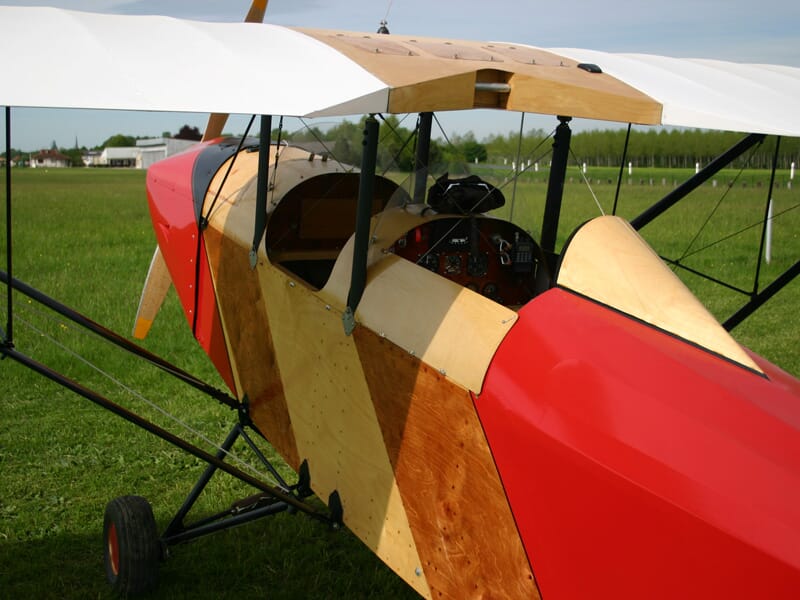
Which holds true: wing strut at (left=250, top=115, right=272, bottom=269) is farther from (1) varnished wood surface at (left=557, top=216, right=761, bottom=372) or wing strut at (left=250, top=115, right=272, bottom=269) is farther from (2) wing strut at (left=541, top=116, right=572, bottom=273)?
(1) varnished wood surface at (left=557, top=216, right=761, bottom=372)

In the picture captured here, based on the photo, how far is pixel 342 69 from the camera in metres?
2.72

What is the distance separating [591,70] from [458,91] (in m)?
1.07

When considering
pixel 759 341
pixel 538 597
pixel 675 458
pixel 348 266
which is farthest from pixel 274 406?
pixel 759 341

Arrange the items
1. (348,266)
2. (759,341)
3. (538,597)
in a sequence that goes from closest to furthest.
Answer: (538,597) → (348,266) → (759,341)

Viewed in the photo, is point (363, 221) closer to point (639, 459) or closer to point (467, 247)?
point (467, 247)

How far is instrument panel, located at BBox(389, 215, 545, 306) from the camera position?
3182mm

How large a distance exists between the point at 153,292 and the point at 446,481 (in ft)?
12.7

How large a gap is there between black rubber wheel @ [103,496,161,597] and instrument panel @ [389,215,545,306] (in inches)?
81.7

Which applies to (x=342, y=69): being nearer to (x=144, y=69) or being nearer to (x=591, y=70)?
(x=144, y=69)

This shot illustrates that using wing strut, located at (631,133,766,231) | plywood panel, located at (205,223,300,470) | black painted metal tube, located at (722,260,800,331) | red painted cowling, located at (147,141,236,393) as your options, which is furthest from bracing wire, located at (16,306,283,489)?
black painted metal tube, located at (722,260,800,331)

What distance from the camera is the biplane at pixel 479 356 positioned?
1934 millimetres

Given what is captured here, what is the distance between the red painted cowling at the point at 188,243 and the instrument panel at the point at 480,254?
1.62m

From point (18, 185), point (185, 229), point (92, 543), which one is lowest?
point (18, 185)

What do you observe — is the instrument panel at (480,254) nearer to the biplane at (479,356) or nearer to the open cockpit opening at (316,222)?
the biplane at (479,356)
